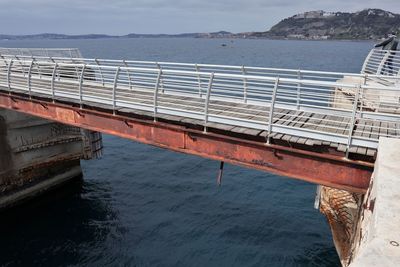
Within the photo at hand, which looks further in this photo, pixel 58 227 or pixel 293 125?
pixel 58 227

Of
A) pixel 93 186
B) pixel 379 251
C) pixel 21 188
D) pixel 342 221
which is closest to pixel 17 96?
pixel 21 188

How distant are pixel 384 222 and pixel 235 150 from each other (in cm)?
545

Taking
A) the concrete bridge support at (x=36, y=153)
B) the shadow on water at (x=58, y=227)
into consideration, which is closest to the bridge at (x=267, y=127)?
the shadow on water at (x=58, y=227)

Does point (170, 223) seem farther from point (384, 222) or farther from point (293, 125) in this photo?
point (384, 222)

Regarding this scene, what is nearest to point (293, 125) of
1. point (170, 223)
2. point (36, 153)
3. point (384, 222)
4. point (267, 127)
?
point (267, 127)

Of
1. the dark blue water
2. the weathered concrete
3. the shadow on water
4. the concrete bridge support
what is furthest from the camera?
the concrete bridge support

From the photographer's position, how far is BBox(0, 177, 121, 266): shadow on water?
55.1 ft

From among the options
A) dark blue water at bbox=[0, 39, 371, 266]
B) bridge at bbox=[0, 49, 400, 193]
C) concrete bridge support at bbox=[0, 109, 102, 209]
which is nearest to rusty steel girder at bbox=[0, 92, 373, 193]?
bridge at bbox=[0, 49, 400, 193]

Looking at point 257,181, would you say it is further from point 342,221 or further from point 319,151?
point 319,151

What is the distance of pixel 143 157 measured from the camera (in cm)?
2972

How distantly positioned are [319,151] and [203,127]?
3.50m

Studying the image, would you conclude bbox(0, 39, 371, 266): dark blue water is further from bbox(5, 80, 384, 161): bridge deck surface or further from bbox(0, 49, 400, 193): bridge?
bbox(5, 80, 384, 161): bridge deck surface

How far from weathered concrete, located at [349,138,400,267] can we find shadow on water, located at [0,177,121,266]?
14093mm

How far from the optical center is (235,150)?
33.0 ft
